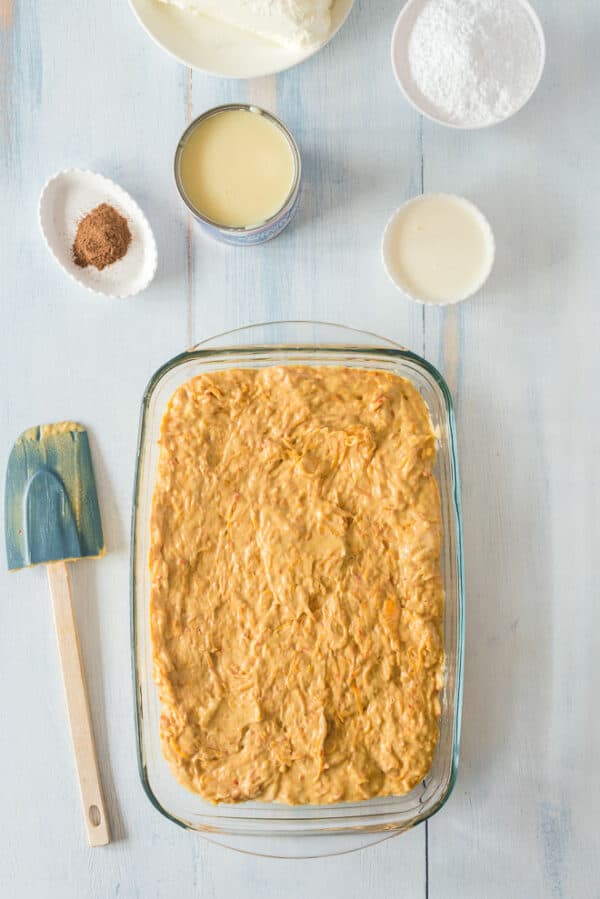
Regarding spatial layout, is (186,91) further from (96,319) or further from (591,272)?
(591,272)

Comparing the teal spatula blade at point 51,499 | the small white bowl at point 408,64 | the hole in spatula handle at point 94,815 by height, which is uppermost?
the small white bowl at point 408,64

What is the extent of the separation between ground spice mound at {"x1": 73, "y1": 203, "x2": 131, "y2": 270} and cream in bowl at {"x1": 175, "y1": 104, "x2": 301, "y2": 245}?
0.16 meters

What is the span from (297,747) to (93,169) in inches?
42.1

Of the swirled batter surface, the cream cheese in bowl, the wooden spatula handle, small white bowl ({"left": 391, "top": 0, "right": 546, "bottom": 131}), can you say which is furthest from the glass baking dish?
the cream cheese in bowl

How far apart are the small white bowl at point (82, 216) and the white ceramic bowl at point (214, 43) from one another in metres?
0.26

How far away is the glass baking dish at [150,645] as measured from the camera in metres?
1.36

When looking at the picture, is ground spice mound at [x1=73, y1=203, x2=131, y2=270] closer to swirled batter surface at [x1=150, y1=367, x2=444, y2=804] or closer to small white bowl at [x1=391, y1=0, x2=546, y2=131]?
swirled batter surface at [x1=150, y1=367, x2=444, y2=804]

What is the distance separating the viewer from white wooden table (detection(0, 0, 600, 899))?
1498 mm

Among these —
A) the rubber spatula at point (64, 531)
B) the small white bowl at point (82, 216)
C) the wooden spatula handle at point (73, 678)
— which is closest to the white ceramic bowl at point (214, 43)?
the small white bowl at point (82, 216)

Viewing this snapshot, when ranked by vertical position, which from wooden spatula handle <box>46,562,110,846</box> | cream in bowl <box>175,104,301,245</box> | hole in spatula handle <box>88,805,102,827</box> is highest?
cream in bowl <box>175,104,301,245</box>

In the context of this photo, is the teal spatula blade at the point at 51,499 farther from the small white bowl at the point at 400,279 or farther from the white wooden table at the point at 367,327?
the small white bowl at the point at 400,279

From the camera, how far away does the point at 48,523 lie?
1.49m

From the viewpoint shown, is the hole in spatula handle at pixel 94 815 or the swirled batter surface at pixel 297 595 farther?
the hole in spatula handle at pixel 94 815

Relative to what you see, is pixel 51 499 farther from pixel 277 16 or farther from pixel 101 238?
pixel 277 16
